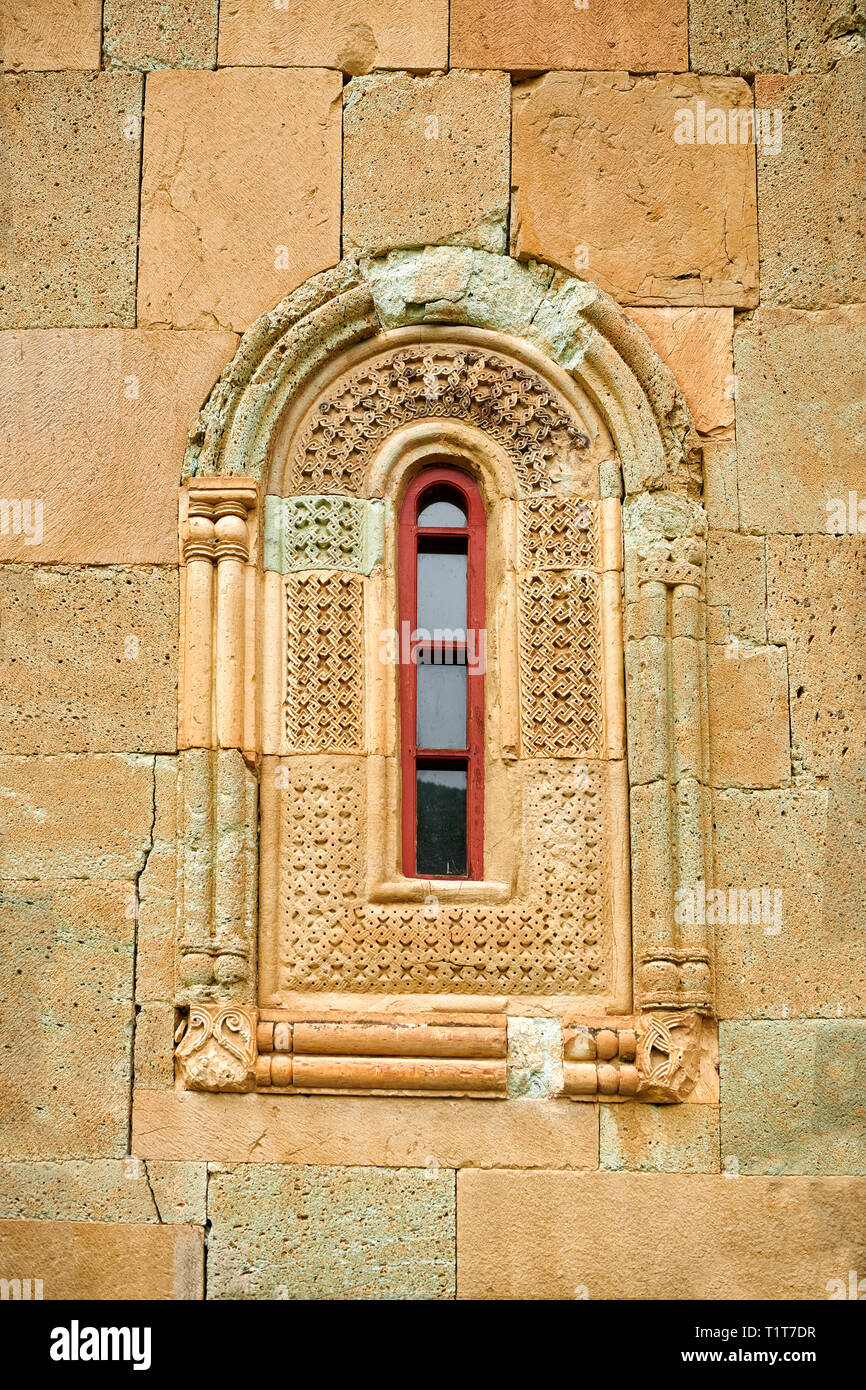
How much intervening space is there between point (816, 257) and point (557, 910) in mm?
2762

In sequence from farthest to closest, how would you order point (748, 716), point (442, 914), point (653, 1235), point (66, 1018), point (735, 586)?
1. point (735, 586)
2. point (748, 716)
3. point (442, 914)
4. point (66, 1018)
5. point (653, 1235)

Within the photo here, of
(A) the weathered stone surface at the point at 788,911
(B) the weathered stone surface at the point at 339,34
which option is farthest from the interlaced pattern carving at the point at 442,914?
(B) the weathered stone surface at the point at 339,34

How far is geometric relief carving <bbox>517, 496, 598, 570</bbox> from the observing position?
7148 mm

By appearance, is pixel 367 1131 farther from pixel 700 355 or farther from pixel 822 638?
pixel 700 355

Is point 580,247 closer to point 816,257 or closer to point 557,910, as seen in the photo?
point 816,257

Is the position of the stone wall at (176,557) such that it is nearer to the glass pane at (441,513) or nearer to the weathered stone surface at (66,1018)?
the weathered stone surface at (66,1018)

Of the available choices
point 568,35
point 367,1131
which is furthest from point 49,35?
point 367,1131

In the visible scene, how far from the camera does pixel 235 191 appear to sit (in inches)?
293

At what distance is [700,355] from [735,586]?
0.93m

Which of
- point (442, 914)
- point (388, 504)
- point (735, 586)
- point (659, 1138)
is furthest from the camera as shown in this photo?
point (388, 504)

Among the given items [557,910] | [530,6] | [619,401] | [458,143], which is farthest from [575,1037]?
[530,6]

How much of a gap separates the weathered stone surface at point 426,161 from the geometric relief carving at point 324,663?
1382mm

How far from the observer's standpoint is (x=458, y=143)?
7.45 meters

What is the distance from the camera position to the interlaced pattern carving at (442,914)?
22.3 feet
